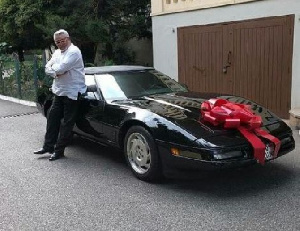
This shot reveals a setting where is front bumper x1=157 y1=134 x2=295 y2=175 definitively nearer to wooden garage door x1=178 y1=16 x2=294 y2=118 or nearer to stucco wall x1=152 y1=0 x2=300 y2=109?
stucco wall x1=152 y1=0 x2=300 y2=109

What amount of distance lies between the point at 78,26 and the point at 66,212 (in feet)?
29.8

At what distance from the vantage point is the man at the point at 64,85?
18.0 ft

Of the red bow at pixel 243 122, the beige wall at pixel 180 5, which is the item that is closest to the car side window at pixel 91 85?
the red bow at pixel 243 122

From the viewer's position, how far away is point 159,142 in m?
4.43

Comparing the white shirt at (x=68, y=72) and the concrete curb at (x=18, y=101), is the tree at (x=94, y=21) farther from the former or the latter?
the white shirt at (x=68, y=72)

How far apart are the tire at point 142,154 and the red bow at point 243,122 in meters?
0.69

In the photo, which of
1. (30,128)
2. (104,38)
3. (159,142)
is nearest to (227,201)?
(159,142)

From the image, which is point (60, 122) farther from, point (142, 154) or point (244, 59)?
point (244, 59)

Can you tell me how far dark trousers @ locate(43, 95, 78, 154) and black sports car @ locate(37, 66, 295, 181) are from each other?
0.61 feet

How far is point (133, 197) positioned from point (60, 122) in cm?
214

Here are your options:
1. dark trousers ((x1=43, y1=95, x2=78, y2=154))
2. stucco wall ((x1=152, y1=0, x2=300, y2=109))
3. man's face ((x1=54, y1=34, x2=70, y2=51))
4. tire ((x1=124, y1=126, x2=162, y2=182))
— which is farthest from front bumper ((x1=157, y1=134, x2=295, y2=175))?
stucco wall ((x1=152, y1=0, x2=300, y2=109))

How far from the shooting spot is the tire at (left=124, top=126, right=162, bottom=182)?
4.51m

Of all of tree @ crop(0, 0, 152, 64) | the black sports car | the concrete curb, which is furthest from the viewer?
tree @ crop(0, 0, 152, 64)

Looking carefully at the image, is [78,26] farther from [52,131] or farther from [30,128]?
[52,131]
